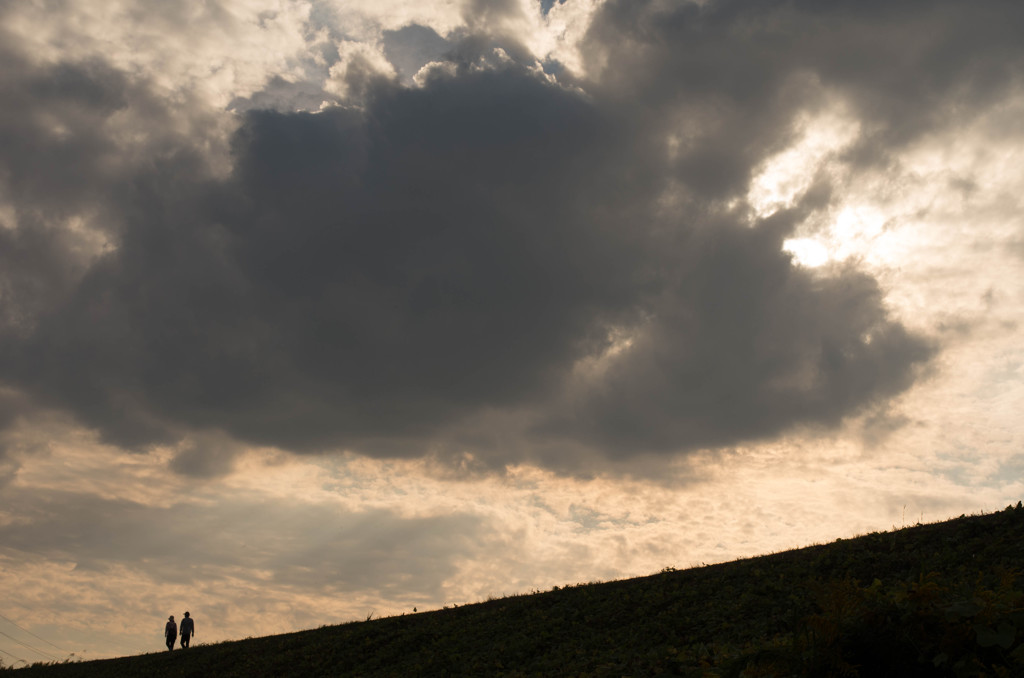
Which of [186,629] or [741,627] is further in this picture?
[186,629]

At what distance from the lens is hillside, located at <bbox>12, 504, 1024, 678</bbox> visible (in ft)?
21.5

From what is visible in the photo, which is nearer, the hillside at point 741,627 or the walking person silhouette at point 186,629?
the hillside at point 741,627

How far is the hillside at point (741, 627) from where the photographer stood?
6559 mm

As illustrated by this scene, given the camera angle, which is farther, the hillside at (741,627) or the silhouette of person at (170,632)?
the silhouette of person at (170,632)

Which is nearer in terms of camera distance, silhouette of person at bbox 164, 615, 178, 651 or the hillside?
the hillside

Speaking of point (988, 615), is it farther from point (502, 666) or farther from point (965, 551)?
point (502, 666)

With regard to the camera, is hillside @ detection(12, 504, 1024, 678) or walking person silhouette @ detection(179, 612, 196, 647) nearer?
hillside @ detection(12, 504, 1024, 678)

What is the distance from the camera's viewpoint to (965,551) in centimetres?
1875

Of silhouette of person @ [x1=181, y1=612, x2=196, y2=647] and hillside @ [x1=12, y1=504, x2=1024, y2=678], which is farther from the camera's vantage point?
silhouette of person @ [x1=181, y1=612, x2=196, y2=647]

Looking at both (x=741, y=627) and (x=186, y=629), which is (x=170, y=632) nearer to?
(x=186, y=629)

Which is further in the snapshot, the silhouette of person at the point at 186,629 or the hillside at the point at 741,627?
the silhouette of person at the point at 186,629

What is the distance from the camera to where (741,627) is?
18141 millimetres

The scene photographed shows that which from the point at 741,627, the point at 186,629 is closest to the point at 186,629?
the point at 186,629

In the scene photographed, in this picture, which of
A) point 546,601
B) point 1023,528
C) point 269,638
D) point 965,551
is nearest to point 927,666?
point 965,551
